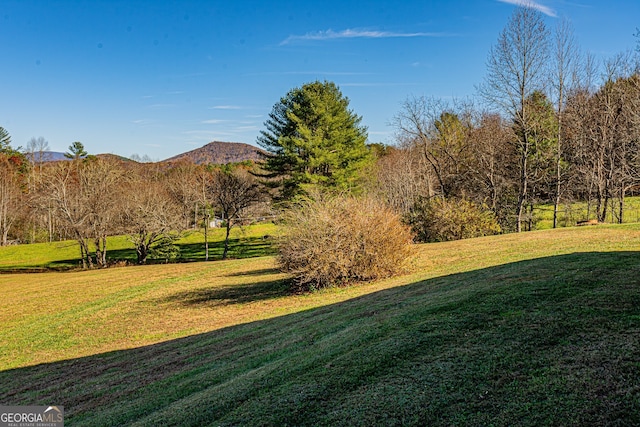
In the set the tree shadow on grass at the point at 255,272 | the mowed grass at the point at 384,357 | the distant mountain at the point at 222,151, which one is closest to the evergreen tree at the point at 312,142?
the tree shadow on grass at the point at 255,272

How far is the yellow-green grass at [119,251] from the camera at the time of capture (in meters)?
43.7

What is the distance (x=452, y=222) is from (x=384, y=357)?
826 inches

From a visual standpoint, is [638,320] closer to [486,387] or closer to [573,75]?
[486,387]

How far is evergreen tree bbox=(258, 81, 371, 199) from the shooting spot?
3641cm

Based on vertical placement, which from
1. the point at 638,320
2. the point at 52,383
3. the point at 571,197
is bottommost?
the point at 52,383

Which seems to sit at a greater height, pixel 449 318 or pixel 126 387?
pixel 449 318

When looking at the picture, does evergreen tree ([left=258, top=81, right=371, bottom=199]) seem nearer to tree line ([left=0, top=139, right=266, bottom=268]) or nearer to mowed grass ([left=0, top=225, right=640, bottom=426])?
tree line ([left=0, top=139, right=266, bottom=268])

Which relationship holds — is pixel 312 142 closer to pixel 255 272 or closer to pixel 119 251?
pixel 255 272

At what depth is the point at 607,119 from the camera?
28.4m

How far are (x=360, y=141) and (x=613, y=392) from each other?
1559 inches

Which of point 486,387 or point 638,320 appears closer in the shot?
point 486,387

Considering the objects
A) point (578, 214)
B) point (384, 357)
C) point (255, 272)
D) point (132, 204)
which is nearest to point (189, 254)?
point (132, 204)

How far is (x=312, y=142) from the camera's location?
36.0 m

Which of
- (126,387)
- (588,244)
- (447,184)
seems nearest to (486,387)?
(126,387)
